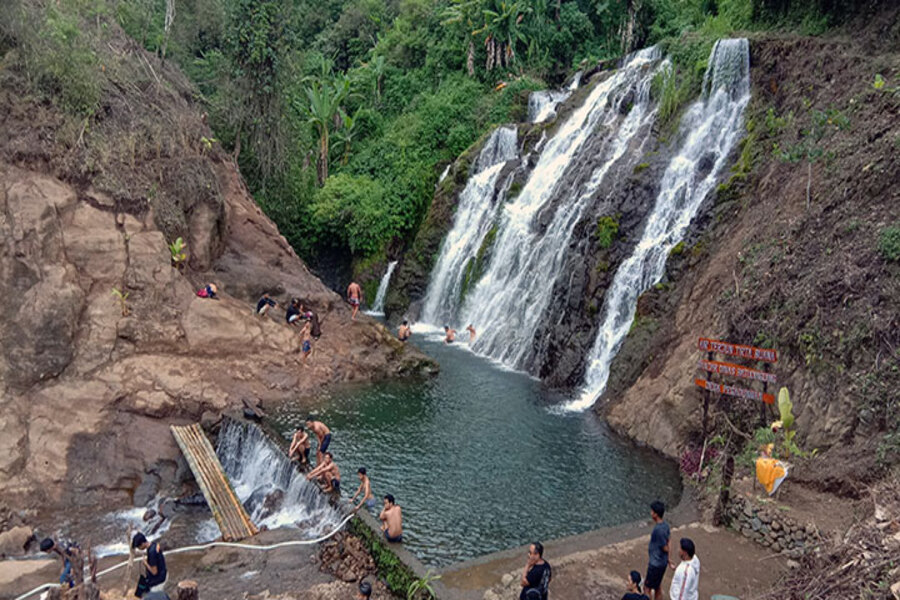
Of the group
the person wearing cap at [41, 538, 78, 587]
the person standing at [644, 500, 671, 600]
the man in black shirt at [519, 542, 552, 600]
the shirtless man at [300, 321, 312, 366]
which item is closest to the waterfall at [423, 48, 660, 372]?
the shirtless man at [300, 321, 312, 366]

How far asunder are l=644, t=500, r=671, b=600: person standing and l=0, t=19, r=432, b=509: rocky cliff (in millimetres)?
10635

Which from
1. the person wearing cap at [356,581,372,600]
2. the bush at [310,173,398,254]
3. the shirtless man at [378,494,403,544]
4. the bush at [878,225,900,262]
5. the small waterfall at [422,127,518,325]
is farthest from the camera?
the bush at [310,173,398,254]

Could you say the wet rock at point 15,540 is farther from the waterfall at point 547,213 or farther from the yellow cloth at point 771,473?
the waterfall at point 547,213

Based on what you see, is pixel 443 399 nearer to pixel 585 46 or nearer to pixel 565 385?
pixel 565 385

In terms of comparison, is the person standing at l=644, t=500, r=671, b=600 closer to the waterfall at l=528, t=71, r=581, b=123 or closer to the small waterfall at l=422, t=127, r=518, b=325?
the small waterfall at l=422, t=127, r=518, b=325

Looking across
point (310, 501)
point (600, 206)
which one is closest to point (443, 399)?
point (310, 501)

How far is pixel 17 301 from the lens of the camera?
1582 cm

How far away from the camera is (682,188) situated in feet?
67.3

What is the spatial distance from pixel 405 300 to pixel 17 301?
55.0 ft

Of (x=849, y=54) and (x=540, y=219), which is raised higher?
(x=849, y=54)

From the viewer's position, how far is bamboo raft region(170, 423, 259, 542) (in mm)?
12531

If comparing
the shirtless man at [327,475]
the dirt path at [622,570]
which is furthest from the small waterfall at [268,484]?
the dirt path at [622,570]

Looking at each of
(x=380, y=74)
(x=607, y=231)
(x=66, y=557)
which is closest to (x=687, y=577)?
(x=66, y=557)

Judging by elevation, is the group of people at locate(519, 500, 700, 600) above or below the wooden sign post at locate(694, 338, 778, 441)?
below
